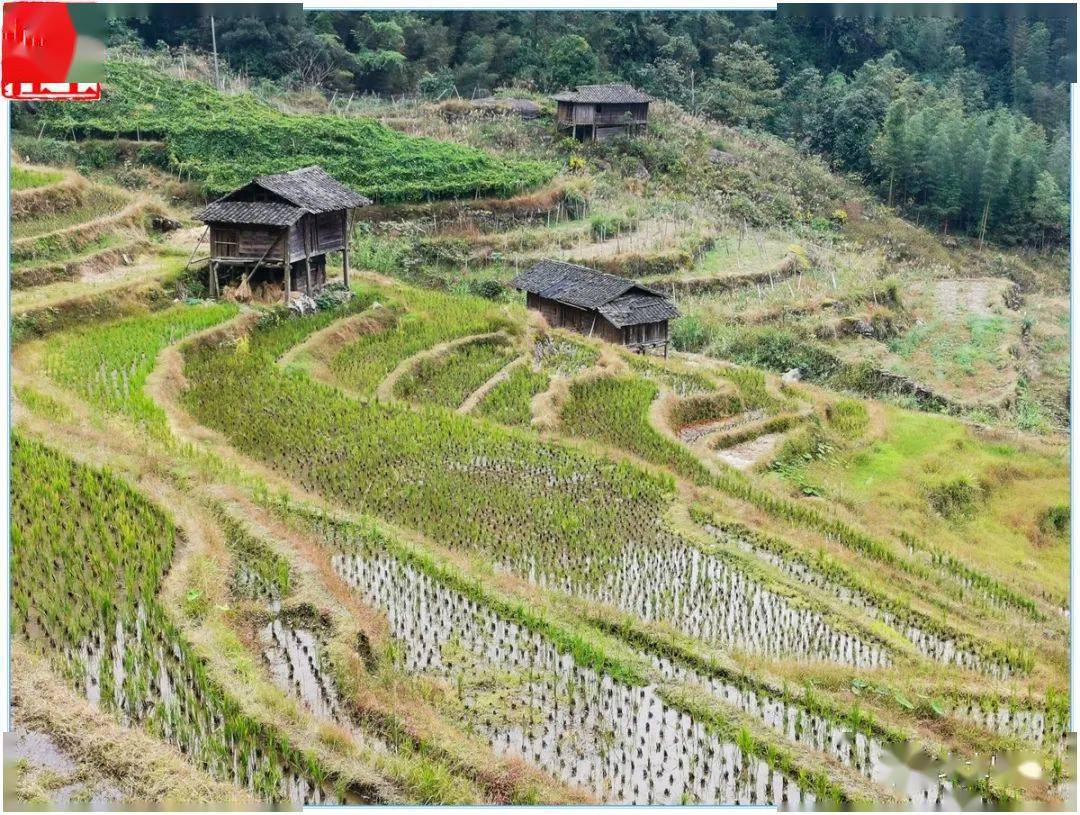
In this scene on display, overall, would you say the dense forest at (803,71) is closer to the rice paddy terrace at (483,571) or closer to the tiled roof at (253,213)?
the tiled roof at (253,213)

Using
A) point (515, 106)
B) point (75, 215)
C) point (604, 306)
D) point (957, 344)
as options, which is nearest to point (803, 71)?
point (515, 106)

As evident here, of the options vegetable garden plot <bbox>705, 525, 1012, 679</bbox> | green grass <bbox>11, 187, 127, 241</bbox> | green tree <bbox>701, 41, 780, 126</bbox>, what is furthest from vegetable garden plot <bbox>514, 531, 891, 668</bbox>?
green tree <bbox>701, 41, 780, 126</bbox>

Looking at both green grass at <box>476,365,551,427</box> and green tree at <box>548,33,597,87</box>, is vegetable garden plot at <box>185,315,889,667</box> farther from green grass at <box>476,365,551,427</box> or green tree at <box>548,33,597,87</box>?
green tree at <box>548,33,597,87</box>

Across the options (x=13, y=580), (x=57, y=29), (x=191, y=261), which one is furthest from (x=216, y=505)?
(x=191, y=261)

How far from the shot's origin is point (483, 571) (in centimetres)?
1250

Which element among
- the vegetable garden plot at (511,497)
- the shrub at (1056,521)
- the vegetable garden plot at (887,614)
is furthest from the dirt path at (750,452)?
the shrub at (1056,521)

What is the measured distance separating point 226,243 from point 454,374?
5.13 meters

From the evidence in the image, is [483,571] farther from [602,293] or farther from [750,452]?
[602,293]

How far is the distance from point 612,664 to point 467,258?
21815 millimetres

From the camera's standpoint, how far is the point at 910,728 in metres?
10.1

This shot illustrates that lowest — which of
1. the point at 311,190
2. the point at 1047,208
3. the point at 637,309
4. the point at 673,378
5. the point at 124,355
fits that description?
the point at 673,378

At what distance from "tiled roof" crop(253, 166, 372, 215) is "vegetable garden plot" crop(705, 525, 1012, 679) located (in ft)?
35.7

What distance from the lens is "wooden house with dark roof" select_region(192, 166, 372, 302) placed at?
70.1 ft

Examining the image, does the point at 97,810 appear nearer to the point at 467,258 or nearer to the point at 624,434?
the point at 624,434
